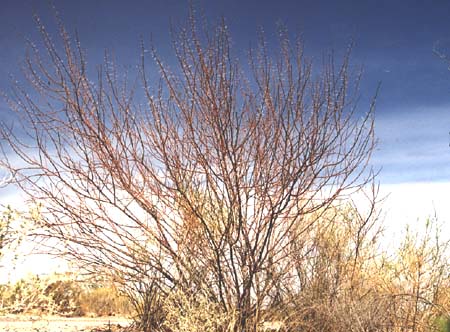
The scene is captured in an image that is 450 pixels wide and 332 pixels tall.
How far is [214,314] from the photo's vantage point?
7.08 m

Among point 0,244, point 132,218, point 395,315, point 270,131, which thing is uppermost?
point 270,131

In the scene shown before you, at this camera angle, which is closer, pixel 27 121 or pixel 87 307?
pixel 27 121

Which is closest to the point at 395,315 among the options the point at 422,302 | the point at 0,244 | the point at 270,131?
the point at 422,302

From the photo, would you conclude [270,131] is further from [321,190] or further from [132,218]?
[132,218]

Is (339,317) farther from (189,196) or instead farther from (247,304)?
(189,196)

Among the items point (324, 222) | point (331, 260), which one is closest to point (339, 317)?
point (331, 260)

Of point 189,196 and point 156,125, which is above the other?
point 156,125

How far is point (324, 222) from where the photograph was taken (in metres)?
9.11

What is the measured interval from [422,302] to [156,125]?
3.60m

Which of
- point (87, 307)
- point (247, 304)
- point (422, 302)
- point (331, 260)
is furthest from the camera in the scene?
point (87, 307)

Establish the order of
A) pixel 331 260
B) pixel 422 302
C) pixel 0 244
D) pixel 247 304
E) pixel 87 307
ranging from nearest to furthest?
pixel 0 244 → pixel 422 302 → pixel 247 304 → pixel 331 260 → pixel 87 307

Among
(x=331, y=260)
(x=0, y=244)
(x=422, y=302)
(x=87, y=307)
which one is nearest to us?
(x=0, y=244)

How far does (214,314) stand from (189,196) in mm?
1406

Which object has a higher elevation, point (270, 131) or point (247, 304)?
point (270, 131)
